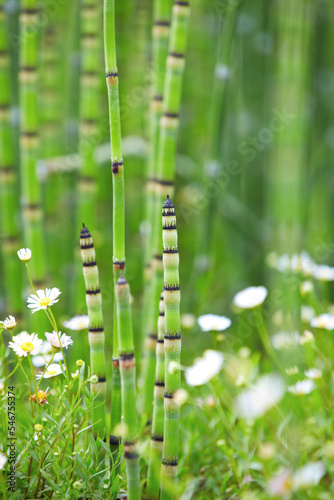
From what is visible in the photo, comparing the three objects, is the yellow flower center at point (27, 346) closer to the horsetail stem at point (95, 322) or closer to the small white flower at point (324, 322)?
the horsetail stem at point (95, 322)

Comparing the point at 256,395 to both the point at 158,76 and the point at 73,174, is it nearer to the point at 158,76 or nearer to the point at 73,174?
the point at 158,76

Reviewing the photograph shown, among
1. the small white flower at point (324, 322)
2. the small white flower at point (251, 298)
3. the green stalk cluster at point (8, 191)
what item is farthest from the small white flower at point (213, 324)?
the green stalk cluster at point (8, 191)

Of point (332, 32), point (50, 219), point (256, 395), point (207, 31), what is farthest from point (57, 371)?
point (207, 31)

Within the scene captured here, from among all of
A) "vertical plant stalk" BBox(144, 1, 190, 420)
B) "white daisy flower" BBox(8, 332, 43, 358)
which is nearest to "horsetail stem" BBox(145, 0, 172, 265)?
"vertical plant stalk" BBox(144, 1, 190, 420)

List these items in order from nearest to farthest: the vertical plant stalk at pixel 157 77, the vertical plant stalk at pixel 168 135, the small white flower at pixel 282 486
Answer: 1. the small white flower at pixel 282 486
2. the vertical plant stalk at pixel 168 135
3. the vertical plant stalk at pixel 157 77

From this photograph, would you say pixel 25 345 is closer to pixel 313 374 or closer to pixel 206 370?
pixel 206 370

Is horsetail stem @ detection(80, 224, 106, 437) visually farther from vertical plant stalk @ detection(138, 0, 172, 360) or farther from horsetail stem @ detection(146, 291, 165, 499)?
vertical plant stalk @ detection(138, 0, 172, 360)
